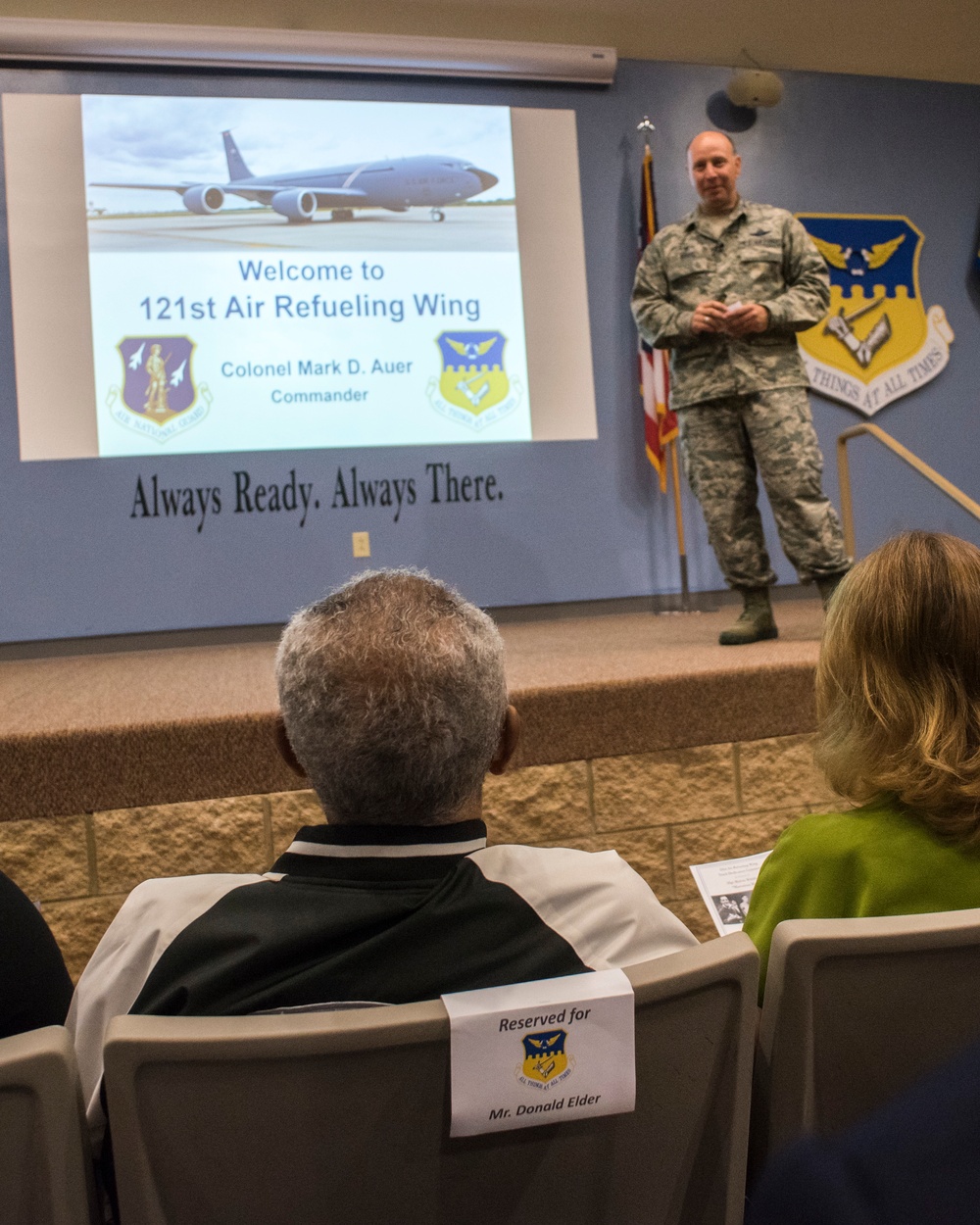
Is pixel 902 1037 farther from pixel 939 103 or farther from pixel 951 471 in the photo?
pixel 939 103

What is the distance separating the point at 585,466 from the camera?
459cm

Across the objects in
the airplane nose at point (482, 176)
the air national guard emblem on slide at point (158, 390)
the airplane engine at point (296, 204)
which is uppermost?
the airplane nose at point (482, 176)

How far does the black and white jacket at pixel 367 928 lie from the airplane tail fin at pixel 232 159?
400cm

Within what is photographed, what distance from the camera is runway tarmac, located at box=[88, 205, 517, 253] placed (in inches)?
161

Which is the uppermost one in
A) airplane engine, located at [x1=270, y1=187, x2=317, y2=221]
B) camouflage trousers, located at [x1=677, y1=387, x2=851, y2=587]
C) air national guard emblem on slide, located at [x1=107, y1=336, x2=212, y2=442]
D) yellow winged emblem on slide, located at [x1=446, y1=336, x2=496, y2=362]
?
airplane engine, located at [x1=270, y1=187, x2=317, y2=221]

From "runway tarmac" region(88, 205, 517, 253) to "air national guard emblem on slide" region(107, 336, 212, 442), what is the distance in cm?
39

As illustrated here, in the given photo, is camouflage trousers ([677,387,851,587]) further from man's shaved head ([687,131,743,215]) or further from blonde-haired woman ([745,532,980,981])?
blonde-haired woman ([745,532,980,981])

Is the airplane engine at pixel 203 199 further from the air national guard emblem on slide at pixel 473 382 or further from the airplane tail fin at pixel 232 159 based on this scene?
the air national guard emblem on slide at pixel 473 382

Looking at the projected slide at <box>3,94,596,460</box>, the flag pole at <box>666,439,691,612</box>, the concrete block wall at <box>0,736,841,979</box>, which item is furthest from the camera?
the flag pole at <box>666,439,691,612</box>

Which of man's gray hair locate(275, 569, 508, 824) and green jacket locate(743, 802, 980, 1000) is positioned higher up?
man's gray hair locate(275, 569, 508, 824)

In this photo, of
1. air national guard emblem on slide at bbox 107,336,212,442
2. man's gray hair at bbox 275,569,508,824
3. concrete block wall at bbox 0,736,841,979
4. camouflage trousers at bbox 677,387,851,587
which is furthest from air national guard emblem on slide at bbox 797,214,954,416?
man's gray hair at bbox 275,569,508,824

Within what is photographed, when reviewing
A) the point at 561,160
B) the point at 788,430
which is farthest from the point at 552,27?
the point at 788,430

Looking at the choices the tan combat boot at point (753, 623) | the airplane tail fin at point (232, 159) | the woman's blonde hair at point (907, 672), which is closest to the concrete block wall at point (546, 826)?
the tan combat boot at point (753, 623)

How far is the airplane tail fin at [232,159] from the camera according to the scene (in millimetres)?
4191
